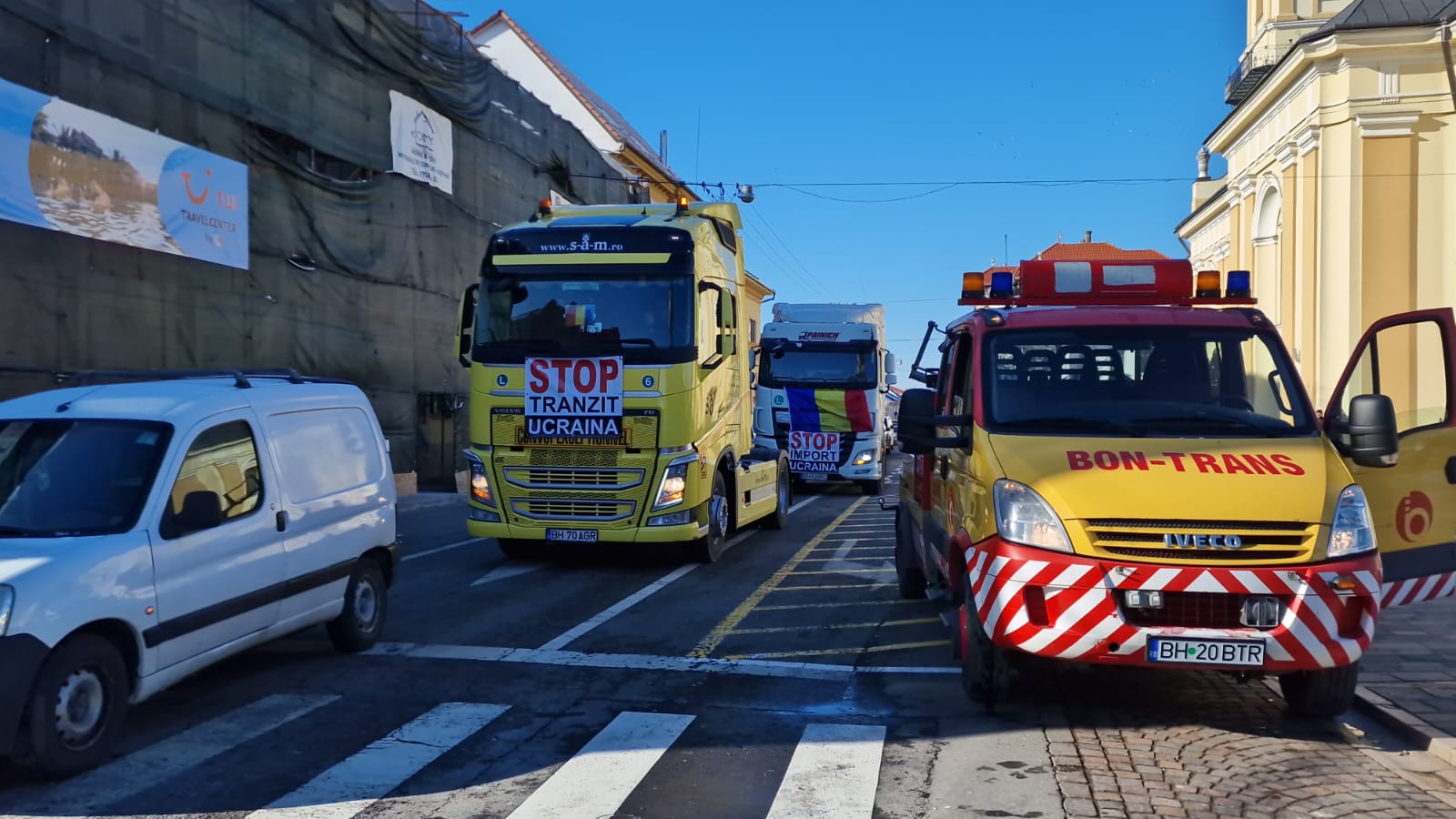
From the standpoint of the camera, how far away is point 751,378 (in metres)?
15.1

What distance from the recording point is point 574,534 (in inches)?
441

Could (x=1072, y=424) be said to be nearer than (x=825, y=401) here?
Yes

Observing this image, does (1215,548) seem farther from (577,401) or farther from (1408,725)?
(577,401)

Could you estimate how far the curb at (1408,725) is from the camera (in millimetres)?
5574

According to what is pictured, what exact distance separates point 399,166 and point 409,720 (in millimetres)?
17737

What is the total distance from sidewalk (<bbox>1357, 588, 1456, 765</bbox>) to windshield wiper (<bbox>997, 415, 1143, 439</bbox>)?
6.44 ft

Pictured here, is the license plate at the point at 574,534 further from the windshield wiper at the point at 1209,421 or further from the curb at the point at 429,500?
the curb at the point at 429,500

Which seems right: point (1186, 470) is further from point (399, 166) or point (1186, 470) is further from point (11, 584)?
point (399, 166)

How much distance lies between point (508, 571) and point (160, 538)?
19.9ft

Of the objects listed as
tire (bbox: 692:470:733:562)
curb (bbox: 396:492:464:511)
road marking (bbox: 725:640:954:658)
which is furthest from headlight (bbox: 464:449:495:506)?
curb (bbox: 396:492:464:511)

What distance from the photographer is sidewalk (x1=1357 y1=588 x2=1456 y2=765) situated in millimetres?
5867

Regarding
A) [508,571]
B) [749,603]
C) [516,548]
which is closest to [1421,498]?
[749,603]

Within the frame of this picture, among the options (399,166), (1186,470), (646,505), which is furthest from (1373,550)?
(399,166)

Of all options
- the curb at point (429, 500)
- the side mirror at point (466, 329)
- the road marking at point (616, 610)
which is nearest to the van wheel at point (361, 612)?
the road marking at point (616, 610)
